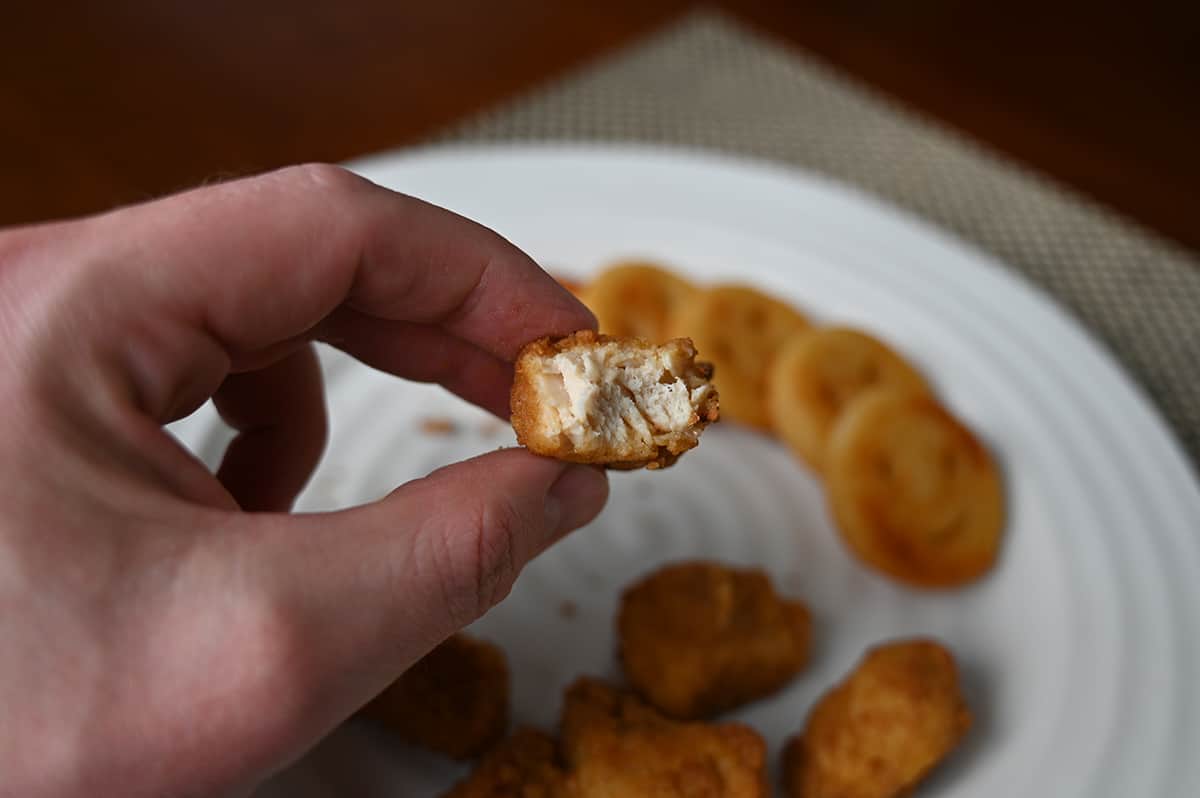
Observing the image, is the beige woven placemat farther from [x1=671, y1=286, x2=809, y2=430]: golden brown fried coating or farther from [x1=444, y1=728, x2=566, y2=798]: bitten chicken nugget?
[x1=444, y1=728, x2=566, y2=798]: bitten chicken nugget

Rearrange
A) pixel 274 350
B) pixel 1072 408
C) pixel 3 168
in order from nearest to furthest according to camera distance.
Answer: pixel 274 350
pixel 1072 408
pixel 3 168

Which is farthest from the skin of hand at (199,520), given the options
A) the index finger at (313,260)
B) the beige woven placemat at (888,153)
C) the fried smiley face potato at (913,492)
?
the beige woven placemat at (888,153)

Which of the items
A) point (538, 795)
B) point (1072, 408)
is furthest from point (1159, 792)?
A: point (538, 795)

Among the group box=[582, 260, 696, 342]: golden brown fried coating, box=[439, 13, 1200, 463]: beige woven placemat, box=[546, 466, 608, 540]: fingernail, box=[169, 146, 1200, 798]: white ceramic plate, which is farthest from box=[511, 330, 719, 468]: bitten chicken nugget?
box=[439, 13, 1200, 463]: beige woven placemat

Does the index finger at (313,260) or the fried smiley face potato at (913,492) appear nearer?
the index finger at (313,260)

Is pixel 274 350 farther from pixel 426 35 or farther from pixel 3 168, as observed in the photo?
pixel 426 35

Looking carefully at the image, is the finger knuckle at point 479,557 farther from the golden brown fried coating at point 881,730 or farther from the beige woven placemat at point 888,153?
the beige woven placemat at point 888,153
